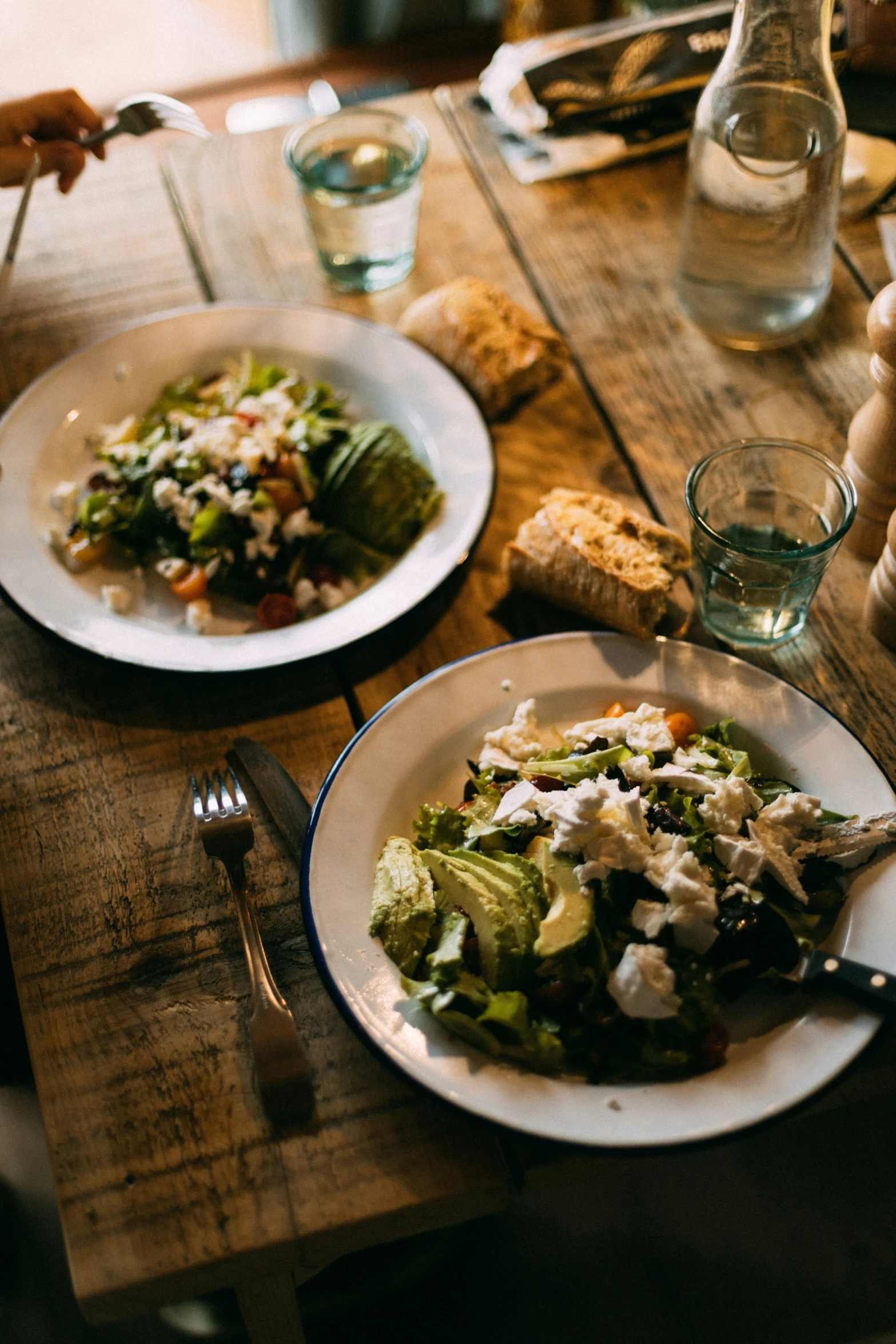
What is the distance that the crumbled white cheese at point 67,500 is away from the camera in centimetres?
159

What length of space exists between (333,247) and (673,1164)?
1.76 m

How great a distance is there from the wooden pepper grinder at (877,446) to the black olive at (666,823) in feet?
1.99

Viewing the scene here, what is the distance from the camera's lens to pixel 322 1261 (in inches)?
39.7

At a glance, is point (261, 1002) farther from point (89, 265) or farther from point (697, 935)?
point (89, 265)

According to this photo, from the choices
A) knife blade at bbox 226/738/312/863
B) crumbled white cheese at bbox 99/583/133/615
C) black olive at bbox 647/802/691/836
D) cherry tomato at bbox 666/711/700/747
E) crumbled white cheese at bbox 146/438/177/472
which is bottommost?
cherry tomato at bbox 666/711/700/747

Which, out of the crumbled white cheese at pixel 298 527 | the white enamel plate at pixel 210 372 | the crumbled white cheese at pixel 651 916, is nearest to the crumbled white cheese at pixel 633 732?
the crumbled white cheese at pixel 651 916

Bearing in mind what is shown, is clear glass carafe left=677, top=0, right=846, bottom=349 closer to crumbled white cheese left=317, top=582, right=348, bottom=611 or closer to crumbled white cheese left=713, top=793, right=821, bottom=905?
crumbled white cheese left=317, top=582, right=348, bottom=611

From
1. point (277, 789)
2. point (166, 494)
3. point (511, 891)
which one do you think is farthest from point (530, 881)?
point (166, 494)

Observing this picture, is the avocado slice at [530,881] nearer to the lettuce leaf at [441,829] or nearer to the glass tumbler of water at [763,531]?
the lettuce leaf at [441,829]

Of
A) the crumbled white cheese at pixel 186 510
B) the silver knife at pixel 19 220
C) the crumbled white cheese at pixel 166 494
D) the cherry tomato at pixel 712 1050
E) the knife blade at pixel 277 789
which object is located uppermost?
the silver knife at pixel 19 220

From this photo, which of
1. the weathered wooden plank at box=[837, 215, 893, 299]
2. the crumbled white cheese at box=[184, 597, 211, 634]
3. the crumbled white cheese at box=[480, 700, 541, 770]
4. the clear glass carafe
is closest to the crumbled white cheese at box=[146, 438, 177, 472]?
the crumbled white cheese at box=[184, 597, 211, 634]

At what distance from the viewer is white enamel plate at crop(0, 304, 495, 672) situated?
1398 millimetres

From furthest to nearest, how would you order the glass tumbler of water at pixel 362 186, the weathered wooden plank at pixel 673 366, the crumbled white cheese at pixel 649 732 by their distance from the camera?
1. the glass tumbler of water at pixel 362 186
2. the weathered wooden plank at pixel 673 366
3. the crumbled white cheese at pixel 649 732

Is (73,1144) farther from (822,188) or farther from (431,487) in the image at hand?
(822,188)
